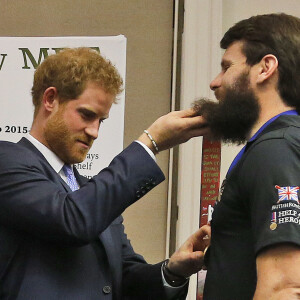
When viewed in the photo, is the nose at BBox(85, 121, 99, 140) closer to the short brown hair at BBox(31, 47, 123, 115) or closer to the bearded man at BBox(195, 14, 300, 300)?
the short brown hair at BBox(31, 47, 123, 115)

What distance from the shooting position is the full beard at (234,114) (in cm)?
112

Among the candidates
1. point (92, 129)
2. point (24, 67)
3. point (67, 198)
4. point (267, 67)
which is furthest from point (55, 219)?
point (24, 67)

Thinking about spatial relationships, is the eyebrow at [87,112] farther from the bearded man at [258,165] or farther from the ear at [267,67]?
the ear at [267,67]

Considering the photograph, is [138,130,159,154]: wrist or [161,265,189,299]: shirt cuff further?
[161,265,189,299]: shirt cuff

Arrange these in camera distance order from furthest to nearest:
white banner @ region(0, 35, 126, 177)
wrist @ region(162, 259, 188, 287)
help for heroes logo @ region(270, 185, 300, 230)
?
white banner @ region(0, 35, 126, 177) → wrist @ region(162, 259, 188, 287) → help for heroes logo @ region(270, 185, 300, 230)

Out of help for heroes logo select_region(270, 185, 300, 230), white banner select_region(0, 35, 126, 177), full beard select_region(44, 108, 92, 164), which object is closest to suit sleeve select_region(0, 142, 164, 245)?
full beard select_region(44, 108, 92, 164)

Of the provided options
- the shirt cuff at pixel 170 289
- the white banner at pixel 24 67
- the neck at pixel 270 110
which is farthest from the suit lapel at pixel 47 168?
the white banner at pixel 24 67

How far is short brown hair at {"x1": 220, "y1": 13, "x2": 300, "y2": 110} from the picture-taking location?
3.60 ft

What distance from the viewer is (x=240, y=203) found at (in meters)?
0.99

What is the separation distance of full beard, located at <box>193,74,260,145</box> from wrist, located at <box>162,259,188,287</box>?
37cm

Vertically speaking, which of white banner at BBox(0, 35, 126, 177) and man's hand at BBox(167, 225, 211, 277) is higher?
white banner at BBox(0, 35, 126, 177)

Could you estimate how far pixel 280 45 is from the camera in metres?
1.12

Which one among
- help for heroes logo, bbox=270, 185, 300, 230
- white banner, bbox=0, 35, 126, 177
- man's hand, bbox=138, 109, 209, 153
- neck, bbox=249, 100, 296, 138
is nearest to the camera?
help for heroes logo, bbox=270, 185, 300, 230

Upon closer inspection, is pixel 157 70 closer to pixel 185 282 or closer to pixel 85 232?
pixel 185 282
